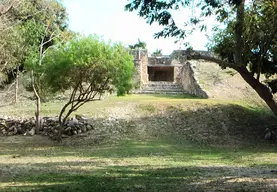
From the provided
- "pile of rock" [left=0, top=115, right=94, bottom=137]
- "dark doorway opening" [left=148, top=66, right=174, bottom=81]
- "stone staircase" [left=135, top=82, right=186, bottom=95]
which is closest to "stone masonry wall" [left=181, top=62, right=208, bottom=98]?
"stone staircase" [left=135, top=82, right=186, bottom=95]

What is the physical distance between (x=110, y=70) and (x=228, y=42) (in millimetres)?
5676

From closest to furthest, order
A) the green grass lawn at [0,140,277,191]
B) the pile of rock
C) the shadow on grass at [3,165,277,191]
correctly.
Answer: the shadow on grass at [3,165,277,191] < the green grass lawn at [0,140,277,191] < the pile of rock

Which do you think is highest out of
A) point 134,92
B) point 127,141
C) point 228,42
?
point 228,42

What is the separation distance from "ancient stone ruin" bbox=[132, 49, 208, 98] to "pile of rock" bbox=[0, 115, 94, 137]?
645cm

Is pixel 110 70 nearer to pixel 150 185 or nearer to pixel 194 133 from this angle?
pixel 194 133

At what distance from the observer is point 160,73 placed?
37.5 metres

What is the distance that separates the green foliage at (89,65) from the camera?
15.3 meters

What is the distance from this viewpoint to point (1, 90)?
2909 centimetres

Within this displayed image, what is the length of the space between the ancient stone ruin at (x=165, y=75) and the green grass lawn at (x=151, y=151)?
404cm

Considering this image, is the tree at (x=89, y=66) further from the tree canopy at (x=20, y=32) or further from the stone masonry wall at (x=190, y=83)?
the stone masonry wall at (x=190, y=83)

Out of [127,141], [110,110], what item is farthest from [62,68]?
[110,110]

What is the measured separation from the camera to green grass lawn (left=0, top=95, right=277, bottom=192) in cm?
792

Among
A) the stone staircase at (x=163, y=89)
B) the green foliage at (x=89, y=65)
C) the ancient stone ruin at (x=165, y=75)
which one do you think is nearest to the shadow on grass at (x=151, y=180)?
the green foliage at (x=89, y=65)

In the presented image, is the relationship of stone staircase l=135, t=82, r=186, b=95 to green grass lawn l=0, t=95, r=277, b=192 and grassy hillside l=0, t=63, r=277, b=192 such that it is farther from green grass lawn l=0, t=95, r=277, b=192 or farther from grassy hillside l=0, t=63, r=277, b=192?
green grass lawn l=0, t=95, r=277, b=192
